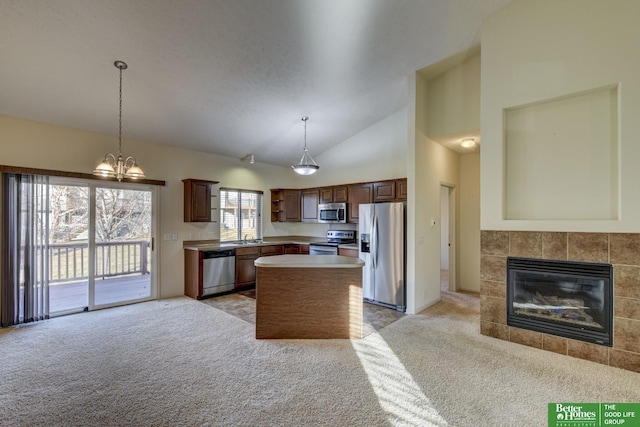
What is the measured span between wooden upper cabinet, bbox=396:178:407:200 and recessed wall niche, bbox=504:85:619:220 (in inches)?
68.5

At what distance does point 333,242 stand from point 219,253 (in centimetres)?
227

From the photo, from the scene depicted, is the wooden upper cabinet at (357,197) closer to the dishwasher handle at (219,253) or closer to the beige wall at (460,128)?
the beige wall at (460,128)

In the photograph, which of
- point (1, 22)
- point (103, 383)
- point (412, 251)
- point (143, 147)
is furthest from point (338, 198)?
point (1, 22)

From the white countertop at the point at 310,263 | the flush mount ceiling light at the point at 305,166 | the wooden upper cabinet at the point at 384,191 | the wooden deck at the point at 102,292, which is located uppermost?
the flush mount ceiling light at the point at 305,166

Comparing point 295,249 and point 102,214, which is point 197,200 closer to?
point 102,214

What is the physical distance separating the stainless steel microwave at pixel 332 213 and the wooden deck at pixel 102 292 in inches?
138

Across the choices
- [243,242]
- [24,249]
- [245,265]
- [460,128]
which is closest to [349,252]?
[245,265]

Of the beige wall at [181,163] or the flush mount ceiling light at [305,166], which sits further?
the flush mount ceiling light at [305,166]

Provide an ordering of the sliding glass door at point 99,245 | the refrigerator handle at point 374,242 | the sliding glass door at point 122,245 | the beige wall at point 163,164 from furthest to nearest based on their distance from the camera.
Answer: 1. the refrigerator handle at point 374,242
2. the sliding glass door at point 122,245
3. the sliding glass door at point 99,245
4. the beige wall at point 163,164

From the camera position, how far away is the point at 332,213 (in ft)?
20.0

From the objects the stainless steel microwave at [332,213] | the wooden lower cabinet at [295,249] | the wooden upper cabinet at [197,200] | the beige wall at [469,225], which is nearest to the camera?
the wooden upper cabinet at [197,200]

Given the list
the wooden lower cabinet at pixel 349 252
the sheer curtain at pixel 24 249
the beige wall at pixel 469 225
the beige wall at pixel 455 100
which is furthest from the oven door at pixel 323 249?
the sheer curtain at pixel 24 249

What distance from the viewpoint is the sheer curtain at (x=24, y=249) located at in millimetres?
3766

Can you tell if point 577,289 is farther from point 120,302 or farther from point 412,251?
point 120,302
